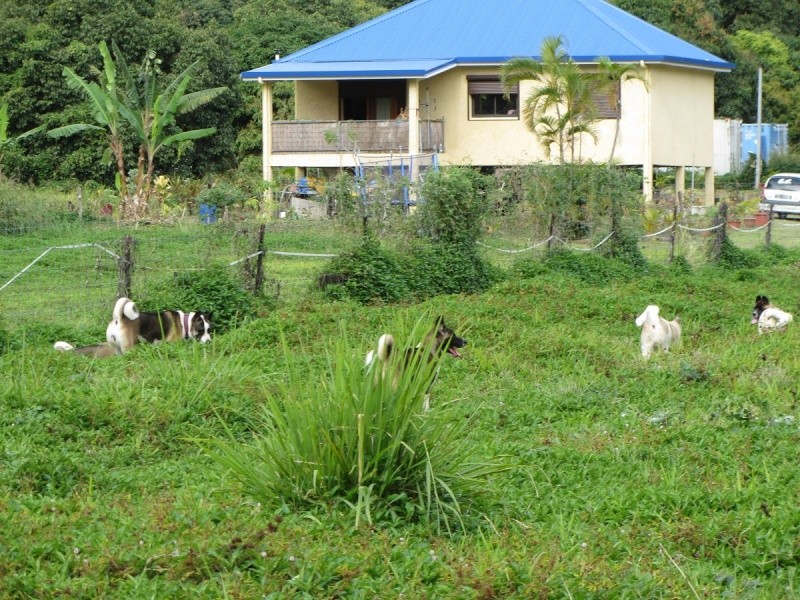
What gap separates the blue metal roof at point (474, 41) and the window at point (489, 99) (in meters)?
0.85

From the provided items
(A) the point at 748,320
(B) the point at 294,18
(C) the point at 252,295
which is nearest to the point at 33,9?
(B) the point at 294,18

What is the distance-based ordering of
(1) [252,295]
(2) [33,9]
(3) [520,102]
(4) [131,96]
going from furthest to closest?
1. (2) [33,9]
2. (3) [520,102]
3. (4) [131,96]
4. (1) [252,295]

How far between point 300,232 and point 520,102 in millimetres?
15738

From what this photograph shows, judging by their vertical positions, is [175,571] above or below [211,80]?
below

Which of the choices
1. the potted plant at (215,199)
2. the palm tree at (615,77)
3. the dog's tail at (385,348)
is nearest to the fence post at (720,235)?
the palm tree at (615,77)

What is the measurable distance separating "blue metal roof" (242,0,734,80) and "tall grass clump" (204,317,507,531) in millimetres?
26717

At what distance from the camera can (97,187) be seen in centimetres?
3559

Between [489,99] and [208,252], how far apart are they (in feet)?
69.8

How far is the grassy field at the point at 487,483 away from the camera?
5.04m

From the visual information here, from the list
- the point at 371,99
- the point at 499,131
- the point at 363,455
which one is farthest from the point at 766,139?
the point at 363,455

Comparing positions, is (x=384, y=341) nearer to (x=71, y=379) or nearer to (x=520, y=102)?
(x=71, y=379)

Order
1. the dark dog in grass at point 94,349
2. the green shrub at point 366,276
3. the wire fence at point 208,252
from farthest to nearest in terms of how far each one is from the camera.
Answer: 1. the green shrub at point 366,276
2. the wire fence at point 208,252
3. the dark dog in grass at point 94,349

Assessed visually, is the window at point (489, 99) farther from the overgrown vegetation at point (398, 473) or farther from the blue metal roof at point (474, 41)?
the overgrown vegetation at point (398, 473)

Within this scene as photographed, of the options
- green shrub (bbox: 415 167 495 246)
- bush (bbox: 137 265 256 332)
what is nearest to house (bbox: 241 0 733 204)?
green shrub (bbox: 415 167 495 246)
